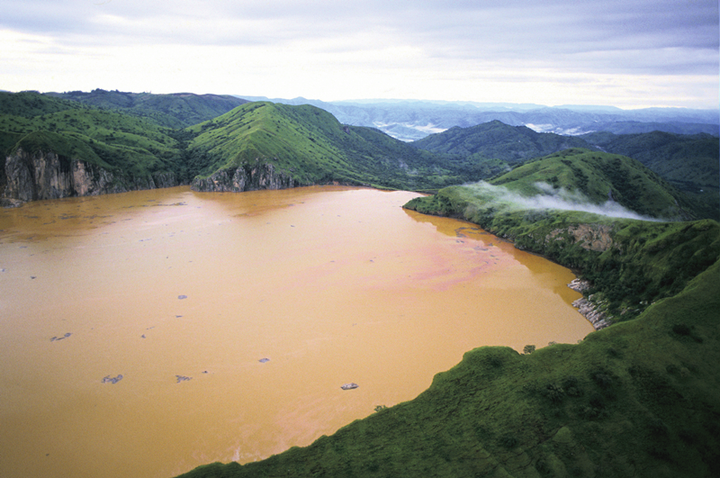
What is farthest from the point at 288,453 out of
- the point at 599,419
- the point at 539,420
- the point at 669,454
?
the point at 669,454

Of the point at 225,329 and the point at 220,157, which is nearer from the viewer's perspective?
the point at 225,329

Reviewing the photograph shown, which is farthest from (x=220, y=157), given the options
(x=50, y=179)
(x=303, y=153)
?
(x=50, y=179)

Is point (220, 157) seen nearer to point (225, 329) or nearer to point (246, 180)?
point (246, 180)

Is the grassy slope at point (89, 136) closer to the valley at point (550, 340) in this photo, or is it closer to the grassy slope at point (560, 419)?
the valley at point (550, 340)

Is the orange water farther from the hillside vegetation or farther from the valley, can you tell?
the hillside vegetation

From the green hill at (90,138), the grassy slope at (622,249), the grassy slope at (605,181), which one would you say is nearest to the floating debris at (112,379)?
the grassy slope at (622,249)

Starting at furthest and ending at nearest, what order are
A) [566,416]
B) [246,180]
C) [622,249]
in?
[246,180] → [622,249] → [566,416]
